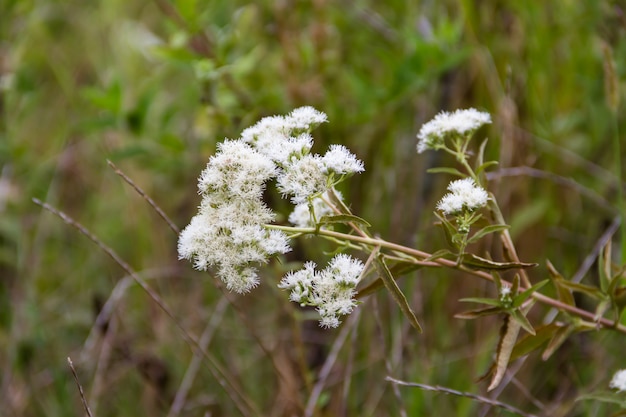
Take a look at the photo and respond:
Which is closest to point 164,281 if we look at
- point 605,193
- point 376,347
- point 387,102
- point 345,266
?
point 376,347

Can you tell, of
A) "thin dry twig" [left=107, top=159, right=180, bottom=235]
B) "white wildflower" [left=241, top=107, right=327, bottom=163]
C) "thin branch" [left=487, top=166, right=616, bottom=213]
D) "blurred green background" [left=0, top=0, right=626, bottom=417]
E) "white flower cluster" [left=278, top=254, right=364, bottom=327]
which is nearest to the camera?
"white flower cluster" [left=278, top=254, right=364, bottom=327]

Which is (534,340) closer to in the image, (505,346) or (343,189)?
(505,346)

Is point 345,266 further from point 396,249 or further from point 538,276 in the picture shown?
point 538,276

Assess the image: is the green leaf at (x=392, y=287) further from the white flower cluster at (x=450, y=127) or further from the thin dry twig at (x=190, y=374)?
the thin dry twig at (x=190, y=374)

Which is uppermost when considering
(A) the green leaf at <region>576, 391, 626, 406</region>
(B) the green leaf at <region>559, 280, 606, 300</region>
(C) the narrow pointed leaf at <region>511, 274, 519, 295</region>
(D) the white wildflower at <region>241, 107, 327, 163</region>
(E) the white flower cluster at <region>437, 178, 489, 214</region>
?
(D) the white wildflower at <region>241, 107, 327, 163</region>

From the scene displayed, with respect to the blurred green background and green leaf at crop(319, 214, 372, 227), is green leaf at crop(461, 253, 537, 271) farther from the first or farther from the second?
the blurred green background

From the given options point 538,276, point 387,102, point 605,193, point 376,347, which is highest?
point 387,102

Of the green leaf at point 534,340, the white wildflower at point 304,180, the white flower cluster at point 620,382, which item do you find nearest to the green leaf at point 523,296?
the green leaf at point 534,340

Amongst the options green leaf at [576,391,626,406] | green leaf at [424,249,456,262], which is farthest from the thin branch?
green leaf at [424,249,456,262]
